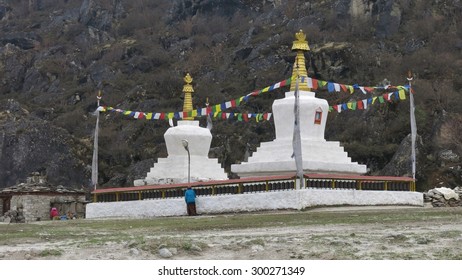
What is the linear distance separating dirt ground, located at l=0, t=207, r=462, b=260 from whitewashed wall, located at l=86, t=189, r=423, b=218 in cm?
930

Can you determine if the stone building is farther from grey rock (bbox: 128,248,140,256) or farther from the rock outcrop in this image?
grey rock (bbox: 128,248,140,256)

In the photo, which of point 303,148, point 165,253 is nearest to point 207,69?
point 303,148

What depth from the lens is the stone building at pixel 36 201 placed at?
42.3 m

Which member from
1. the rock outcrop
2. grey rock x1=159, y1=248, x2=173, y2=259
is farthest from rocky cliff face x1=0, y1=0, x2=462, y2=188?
grey rock x1=159, y1=248, x2=173, y2=259

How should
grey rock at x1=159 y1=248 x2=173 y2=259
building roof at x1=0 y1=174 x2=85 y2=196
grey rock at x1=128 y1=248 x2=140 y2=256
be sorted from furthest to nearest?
building roof at x1=0 y1=174 x2=85 y2=196
grey rock at x1=128 y1=248 x2=140 y2=256
grey rock at x1=159 y1=248 x2=173 y2=259

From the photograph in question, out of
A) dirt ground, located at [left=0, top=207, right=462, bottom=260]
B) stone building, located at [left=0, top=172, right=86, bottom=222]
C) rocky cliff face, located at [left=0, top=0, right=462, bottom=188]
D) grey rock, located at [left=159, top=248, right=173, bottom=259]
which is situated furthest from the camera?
rocky cliff face, located at [left=0, top=0, right=462, bottom=188]

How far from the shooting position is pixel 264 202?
3203cm

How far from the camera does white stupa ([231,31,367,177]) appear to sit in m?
36.5

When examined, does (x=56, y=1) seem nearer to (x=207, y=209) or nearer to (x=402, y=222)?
(x=207, y=209)

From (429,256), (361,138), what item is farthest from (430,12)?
(429,256)

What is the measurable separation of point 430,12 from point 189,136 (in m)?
51.9

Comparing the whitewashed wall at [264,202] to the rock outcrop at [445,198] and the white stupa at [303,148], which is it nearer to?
the rock outcrop at [445,198]

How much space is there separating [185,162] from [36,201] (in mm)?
7297

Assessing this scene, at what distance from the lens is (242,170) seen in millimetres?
37781
